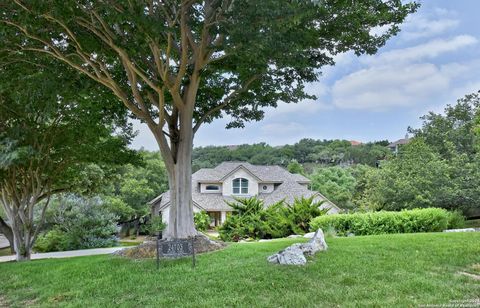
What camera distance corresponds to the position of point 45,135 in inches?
444

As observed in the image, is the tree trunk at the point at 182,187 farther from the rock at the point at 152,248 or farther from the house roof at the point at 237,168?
the house roof at the point at 237,168

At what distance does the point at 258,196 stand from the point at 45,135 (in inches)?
712

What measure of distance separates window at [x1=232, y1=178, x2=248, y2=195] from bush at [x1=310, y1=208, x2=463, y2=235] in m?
13.9

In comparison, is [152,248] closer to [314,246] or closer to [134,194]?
[314,246]

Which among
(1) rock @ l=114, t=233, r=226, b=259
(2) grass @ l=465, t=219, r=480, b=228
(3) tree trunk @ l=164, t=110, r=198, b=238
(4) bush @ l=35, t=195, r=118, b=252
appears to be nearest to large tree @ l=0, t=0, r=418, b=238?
(3) tree trunk @ l=164, t=110, r=198, b=238

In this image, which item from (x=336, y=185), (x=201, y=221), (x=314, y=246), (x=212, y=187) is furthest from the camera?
(x=336, y=185)

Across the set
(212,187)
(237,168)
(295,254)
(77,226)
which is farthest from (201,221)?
(295,254)

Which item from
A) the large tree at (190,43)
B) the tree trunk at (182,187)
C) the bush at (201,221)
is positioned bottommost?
the bush at (201,221)

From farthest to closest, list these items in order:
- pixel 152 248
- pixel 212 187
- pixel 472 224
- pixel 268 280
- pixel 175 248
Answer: pixel 212 187 < pixel 472 224 < pixel 152 248 < pixel 175 248 < pixel 268 280

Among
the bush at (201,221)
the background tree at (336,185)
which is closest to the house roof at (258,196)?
the bush at (201,221)

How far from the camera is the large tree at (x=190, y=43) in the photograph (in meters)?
5.95

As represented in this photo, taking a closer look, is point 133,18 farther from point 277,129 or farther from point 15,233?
point 277,129

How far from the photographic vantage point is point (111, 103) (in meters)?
10.0

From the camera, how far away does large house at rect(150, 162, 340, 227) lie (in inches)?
1019
